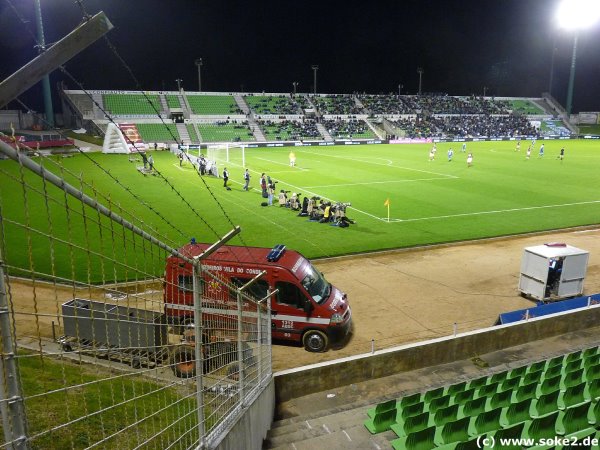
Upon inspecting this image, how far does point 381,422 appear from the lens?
7484 millimetres

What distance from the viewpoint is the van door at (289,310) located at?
35.8 feet

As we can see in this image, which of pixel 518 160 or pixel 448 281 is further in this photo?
pixel 518 160

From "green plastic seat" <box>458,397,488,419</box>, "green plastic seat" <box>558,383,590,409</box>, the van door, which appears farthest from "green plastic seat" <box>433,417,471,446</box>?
the van door

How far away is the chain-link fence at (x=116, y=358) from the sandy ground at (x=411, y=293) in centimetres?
169

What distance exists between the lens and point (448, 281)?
611 inches

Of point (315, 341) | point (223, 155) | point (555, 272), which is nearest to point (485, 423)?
point (315, 341)

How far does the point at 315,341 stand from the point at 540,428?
545 cm

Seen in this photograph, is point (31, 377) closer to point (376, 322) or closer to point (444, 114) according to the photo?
point (376, 322)

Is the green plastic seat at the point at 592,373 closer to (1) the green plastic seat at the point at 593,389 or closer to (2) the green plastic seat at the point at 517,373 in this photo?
(1) the green plastic seat at the point at 593,389

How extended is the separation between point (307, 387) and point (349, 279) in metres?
6.72

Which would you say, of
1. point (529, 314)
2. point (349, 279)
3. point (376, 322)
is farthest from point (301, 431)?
point (349, 279)

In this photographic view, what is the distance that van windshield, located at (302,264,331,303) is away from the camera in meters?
11.1

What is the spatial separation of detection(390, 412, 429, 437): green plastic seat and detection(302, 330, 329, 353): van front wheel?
374 cm

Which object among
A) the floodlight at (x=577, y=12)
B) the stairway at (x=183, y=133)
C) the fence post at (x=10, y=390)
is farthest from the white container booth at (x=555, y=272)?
the floodlight at (x=577, y=12)
